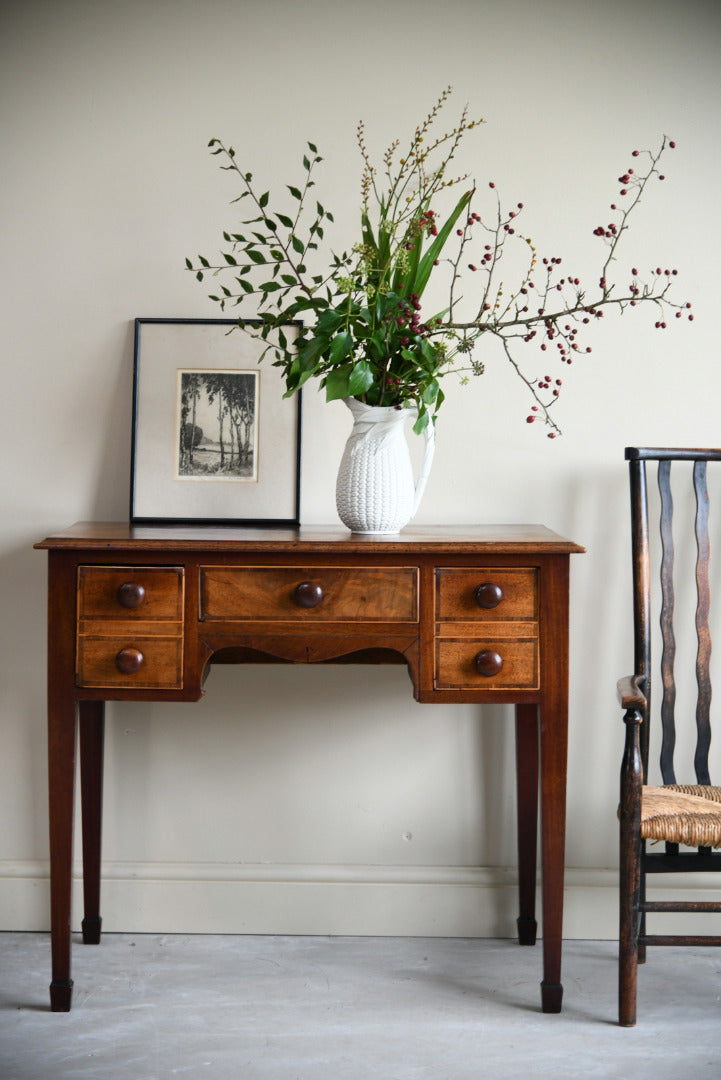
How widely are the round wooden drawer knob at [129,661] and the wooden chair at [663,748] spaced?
950 mm

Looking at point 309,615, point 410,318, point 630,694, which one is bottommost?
point 630,694

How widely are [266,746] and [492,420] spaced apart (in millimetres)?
999

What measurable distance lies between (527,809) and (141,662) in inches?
39.1

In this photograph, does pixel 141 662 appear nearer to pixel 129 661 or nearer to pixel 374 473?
pixel 129 661

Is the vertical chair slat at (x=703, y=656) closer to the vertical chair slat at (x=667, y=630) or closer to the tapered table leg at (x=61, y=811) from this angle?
the vertical chair slat at (x=667, y=630)

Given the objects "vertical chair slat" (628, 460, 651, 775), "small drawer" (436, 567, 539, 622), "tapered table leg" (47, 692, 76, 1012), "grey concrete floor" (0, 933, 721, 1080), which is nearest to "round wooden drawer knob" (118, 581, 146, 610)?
"tapered table leg" (47, 692, 76, 1012)

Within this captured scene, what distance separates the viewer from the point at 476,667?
6.08 ft

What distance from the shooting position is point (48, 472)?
236cm

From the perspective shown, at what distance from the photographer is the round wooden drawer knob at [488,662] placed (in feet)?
6.03

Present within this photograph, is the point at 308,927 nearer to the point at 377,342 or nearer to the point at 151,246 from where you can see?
the point at 377,342

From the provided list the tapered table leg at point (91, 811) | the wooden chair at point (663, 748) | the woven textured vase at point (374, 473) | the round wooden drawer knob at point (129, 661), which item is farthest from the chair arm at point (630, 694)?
the tapered table leg at point (91, 811)

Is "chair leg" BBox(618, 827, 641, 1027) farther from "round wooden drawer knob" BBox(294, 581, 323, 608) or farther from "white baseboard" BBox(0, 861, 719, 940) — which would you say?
"round wooden drawer knob" BBox(294, 581, 323, 608)

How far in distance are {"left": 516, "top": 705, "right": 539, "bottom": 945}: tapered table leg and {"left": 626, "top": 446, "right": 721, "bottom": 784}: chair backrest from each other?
251mm

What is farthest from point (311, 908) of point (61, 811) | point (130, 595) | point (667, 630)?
point (667, 630)
